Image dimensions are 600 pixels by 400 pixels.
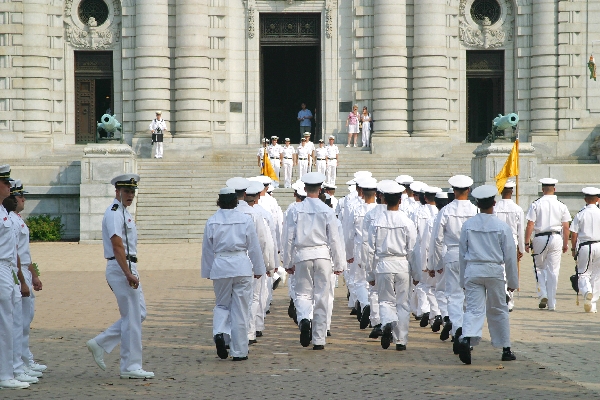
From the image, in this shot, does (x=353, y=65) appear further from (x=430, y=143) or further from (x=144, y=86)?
(x=144, y=86)

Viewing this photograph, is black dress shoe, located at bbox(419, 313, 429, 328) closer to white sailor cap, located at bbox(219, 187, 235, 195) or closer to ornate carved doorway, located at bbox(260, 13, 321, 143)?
white sailor cap, located at bbox(219, 187, 235, 195)

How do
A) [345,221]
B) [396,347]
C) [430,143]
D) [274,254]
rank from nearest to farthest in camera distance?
[396,347] → [274,254] → [345,221] → [430,143]

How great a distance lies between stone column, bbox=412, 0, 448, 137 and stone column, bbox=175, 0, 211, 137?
7.66m

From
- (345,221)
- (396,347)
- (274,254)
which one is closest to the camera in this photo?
(396,347)

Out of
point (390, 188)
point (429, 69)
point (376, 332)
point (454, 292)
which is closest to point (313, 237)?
point (390, 188)

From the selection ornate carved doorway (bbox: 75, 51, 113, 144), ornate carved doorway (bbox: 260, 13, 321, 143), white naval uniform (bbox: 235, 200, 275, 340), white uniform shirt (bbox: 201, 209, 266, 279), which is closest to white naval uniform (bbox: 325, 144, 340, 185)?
ornate carved doorway (bbox: 75, 51, 113, 144)

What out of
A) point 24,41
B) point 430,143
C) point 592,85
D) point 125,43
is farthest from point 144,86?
point 592,85

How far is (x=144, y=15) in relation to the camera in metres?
38.8

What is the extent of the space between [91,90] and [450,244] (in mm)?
29211

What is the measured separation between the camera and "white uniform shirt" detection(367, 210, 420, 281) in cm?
1341

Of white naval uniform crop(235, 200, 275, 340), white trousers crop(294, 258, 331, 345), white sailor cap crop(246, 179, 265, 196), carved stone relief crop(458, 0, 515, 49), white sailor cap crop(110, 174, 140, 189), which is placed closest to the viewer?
white sailor cap crop(110, 174, 140, 189)

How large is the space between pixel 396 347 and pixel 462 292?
114 centimetres

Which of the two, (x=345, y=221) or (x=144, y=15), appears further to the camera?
(x=144, y=15)

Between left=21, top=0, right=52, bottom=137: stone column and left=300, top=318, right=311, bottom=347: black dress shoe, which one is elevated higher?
left=21, top=0, right=52, bottom=137: stone column
